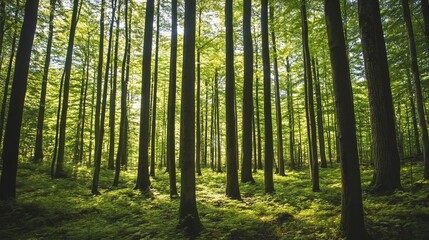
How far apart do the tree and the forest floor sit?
0.84m

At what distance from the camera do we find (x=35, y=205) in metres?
9.32

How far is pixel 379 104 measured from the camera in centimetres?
705

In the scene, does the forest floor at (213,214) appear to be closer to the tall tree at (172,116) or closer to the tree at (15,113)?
the tree at (15,113)

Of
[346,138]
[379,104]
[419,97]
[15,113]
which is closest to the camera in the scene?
[346,138]

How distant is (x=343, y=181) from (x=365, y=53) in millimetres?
4475

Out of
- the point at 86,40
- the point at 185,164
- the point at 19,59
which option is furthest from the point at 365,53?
the point at 86,40

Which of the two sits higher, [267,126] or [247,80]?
[247,80]

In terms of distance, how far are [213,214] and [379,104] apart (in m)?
6.11

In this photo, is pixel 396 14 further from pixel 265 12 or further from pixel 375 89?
pixel 375 89

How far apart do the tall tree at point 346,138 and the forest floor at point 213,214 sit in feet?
1.40

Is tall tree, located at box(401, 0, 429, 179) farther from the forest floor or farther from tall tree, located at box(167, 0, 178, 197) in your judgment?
tall tree, located at box(167, 0, 178, 197)

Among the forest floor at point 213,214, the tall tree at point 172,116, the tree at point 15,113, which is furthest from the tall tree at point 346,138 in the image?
the tree at point 15,113

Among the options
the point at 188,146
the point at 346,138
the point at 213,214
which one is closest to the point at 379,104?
the point at 346,138

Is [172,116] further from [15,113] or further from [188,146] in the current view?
[15,113]
